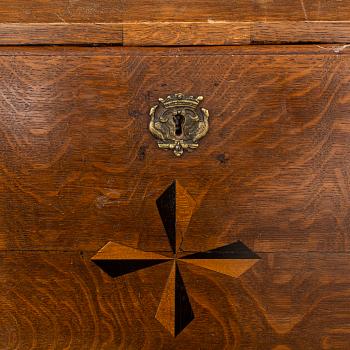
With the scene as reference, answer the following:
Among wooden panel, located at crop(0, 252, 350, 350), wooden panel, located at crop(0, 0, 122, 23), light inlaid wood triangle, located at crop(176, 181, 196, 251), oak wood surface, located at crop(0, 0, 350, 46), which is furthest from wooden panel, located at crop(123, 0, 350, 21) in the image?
wooden panel, located at crop(0, 252, 350, 350)

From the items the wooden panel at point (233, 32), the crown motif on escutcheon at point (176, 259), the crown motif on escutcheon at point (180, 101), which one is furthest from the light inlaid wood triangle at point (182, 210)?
the wooden panel at point (233, 32)

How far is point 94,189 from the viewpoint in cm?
85

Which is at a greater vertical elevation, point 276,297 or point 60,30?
point 60,30

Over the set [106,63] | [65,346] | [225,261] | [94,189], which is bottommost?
[65,346]

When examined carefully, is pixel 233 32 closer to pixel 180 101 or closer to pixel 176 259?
pixel 180 101

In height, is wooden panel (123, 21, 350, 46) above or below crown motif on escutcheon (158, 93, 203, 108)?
above

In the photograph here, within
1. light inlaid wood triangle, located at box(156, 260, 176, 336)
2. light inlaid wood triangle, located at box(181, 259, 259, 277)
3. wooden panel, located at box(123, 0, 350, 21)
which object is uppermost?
wooden panel, located at box(123, 0, 350, 21)

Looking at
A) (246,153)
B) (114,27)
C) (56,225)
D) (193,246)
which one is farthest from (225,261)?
(114,27)

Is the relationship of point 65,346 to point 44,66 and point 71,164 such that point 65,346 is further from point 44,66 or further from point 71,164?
point 44,66

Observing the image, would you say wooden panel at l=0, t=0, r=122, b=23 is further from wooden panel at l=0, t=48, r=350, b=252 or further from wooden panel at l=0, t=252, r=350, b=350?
wooden panel at l=0, t=252, r=350, b=350

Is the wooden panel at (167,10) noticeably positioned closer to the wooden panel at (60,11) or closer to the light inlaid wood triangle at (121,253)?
the wooden panel at (60,11)

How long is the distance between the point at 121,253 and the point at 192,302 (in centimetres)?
16

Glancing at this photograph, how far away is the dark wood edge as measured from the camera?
0.81 meters

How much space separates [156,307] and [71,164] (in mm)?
304
